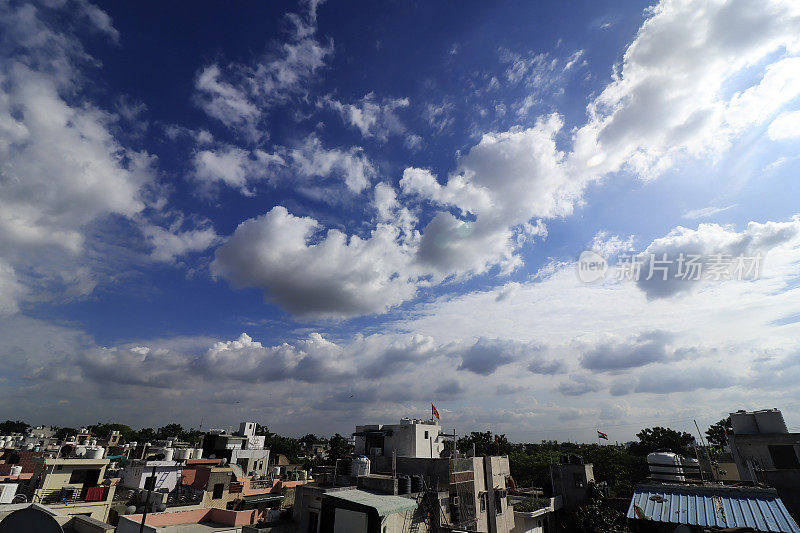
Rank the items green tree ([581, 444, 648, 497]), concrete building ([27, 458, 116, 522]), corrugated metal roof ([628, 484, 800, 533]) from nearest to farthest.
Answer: corrugated metal roof ([628, 484, 800, 533]) → concrete building ([27, 458, 116, 522]) → green tree ([581, 444, 648, 497])

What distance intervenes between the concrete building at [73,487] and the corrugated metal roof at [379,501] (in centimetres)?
2691

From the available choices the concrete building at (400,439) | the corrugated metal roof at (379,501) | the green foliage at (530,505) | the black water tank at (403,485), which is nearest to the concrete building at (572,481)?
the green foliage at (530,505)

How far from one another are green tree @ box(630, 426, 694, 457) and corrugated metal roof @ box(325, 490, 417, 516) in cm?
8641

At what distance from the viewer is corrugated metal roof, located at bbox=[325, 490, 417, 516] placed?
21.2 metres

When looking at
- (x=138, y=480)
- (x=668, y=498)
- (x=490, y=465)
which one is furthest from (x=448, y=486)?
(x=138, y=480)

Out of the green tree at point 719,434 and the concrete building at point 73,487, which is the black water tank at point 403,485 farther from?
the green tree at point 719,434

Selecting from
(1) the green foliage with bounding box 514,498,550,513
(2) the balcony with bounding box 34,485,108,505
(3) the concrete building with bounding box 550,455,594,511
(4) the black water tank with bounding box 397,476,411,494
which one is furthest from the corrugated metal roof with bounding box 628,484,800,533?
(2) the balcony with bounding box 34,485,108,505

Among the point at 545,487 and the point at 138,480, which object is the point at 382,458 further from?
the point at 138,480

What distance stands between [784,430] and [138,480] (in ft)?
215

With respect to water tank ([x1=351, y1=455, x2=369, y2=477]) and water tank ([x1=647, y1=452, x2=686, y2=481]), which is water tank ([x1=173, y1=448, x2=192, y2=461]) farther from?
water tank ([x1=647, y1=452, x2=686, y2=481])

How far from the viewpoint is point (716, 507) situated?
15.3 metres

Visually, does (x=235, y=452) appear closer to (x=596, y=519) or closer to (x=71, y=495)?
(x=71, y=495)

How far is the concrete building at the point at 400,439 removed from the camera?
40750 millimetres

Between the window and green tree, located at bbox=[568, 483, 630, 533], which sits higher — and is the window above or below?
above
